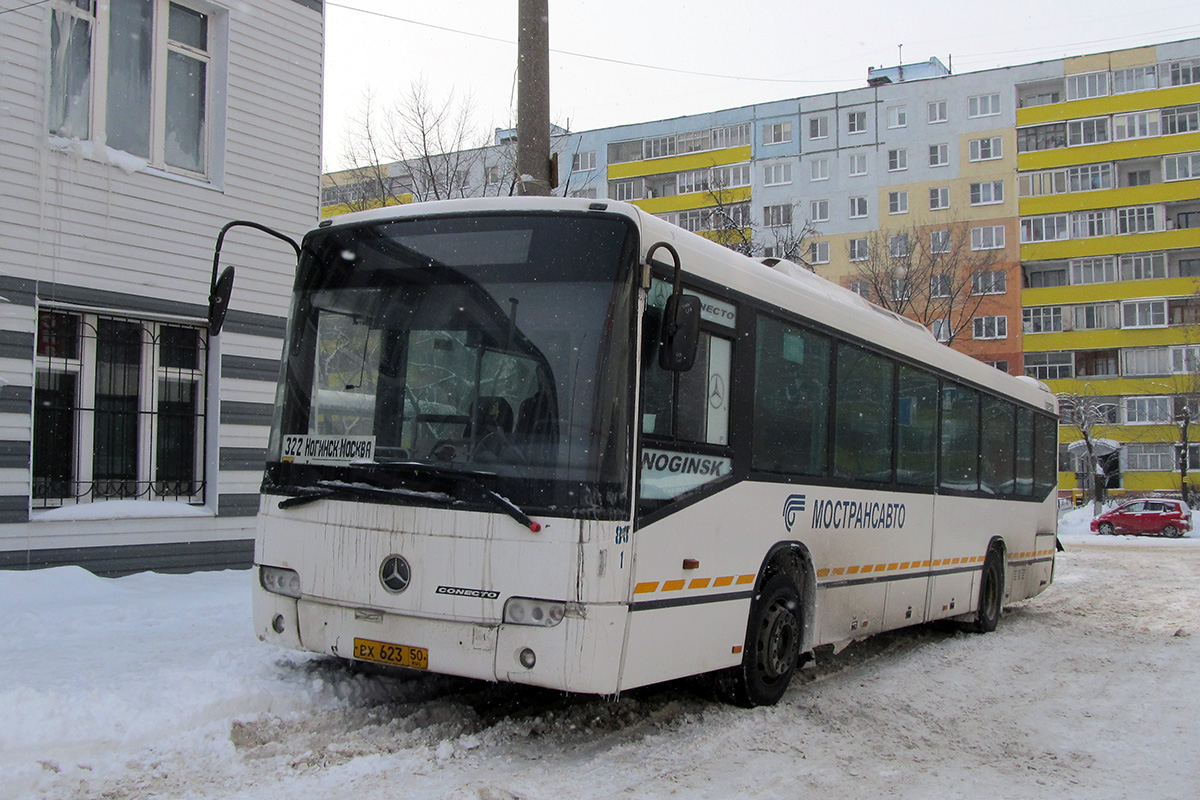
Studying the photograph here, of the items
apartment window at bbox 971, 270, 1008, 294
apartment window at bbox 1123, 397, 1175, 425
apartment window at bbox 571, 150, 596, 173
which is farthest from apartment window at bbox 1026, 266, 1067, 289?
apartment window at bbox 571, 150, 596, 173

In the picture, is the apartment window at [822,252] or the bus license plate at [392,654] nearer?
the bus license plate at [392,654]

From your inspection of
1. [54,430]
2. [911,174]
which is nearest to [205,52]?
[54,430]

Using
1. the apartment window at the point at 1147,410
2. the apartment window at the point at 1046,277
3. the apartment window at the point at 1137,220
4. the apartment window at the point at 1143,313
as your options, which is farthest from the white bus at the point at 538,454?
the apartment window at the point at 1137,220

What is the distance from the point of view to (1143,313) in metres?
58.8

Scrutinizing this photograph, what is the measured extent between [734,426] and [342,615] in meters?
2.68

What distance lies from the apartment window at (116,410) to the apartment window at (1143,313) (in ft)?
190

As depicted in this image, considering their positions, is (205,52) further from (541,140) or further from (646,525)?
(646,525)

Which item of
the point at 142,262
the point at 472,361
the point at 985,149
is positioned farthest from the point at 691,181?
the point at 472,361

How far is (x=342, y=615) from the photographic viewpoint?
241 inches

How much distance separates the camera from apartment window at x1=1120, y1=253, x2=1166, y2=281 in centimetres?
5875

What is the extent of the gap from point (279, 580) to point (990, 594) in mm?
Result: 8691

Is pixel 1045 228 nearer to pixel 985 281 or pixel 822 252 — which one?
pixel 822 252

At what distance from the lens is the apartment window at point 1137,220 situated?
58.9m

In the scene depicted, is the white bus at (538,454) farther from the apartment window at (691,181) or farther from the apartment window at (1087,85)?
the apartment window at (1087,85)
